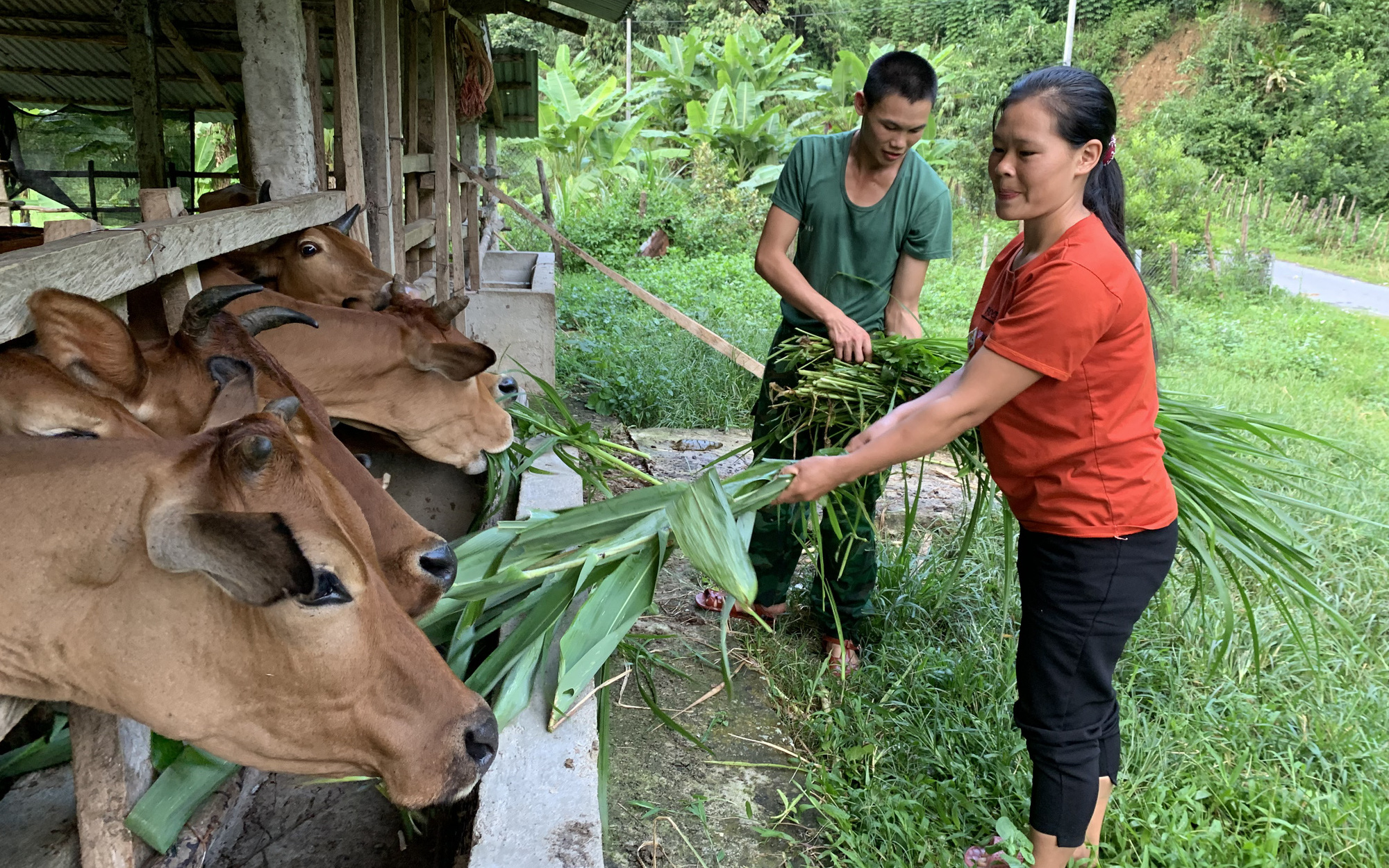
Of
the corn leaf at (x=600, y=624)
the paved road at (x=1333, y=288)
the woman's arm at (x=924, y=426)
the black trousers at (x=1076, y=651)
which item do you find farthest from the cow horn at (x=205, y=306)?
the paved road at (x=1333, y=288)

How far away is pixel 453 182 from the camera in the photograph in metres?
7.94

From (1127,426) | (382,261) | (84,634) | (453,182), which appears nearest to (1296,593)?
(1127,426)

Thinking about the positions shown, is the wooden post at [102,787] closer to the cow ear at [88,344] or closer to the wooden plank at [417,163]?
the cow ear at [88,344]

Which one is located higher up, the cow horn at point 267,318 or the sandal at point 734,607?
the cow horn at point 267,318

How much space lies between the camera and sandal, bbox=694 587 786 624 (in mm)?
3883

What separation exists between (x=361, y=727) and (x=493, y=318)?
6.01m

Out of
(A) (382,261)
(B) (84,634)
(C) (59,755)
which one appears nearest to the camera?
(B) (84,634)

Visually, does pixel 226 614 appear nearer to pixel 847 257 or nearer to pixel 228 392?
pixel 228 392

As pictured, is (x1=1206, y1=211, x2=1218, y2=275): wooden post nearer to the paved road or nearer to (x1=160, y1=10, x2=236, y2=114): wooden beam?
the paved road

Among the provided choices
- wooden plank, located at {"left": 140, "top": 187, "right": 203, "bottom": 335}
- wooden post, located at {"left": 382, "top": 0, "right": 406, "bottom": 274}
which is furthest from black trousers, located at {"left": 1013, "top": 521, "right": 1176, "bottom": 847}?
wooden post, located at {"left": 382, "top": 0, "right": 406, "bottom": 274}

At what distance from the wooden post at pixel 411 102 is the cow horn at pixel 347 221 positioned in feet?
7.39

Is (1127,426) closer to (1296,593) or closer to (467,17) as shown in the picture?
(1296,593)

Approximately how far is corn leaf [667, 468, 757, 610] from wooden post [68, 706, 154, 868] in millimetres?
1084

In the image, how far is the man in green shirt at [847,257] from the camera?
11.1ft
